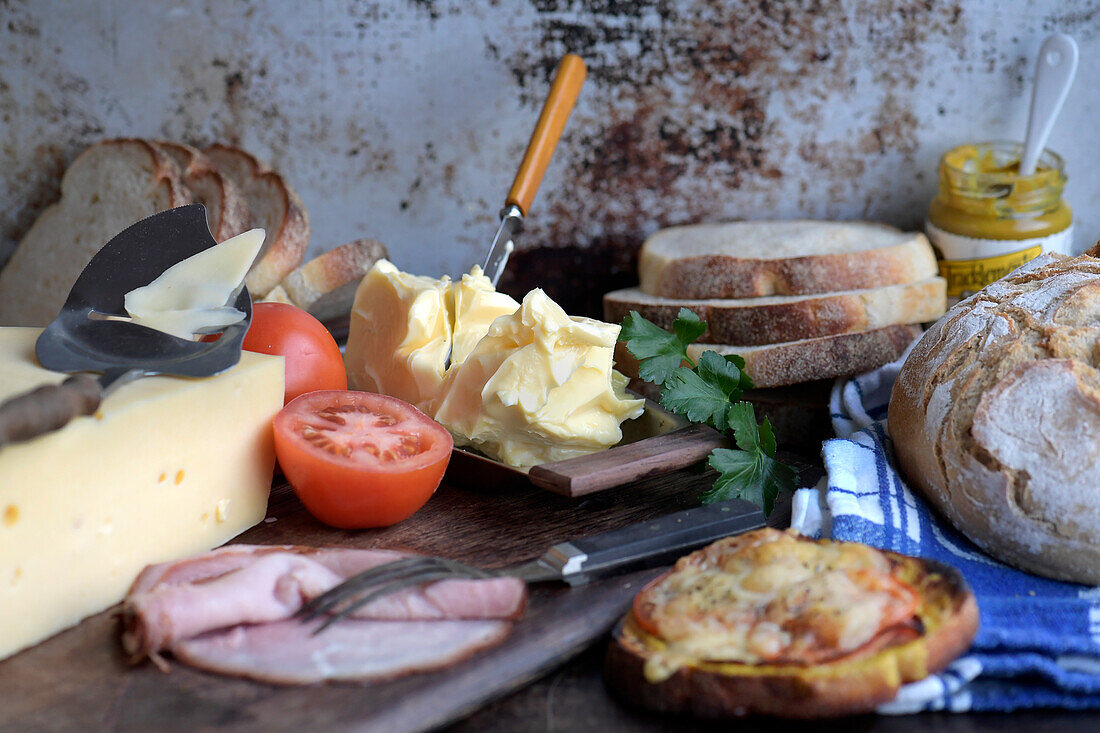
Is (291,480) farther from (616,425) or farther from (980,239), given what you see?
(980,239)

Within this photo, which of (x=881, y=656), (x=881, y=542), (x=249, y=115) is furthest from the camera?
(x=249, y=115)

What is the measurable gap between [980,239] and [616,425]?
4.30 ft

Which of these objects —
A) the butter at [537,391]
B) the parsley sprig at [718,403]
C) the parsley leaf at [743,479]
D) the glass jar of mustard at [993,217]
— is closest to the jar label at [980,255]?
the glass jar of mustard at [993,217]

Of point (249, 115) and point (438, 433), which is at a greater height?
point (249, 115)

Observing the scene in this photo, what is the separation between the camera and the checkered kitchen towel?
1.27 meters

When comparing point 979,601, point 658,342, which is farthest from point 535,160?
point 979,601

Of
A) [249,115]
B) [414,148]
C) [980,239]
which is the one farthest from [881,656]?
[249,115]

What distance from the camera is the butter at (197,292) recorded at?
5.69ft

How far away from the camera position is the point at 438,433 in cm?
182

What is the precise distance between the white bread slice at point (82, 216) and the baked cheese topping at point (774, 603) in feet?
6.51

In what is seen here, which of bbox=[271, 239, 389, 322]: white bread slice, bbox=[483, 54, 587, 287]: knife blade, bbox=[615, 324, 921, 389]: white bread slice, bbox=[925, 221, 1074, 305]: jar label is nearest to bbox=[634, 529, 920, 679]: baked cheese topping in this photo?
bbox=[615, 324, 921, 389]: white bread slice

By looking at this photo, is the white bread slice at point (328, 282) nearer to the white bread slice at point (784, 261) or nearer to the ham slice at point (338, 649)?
the white bread slice at point (784, 261)

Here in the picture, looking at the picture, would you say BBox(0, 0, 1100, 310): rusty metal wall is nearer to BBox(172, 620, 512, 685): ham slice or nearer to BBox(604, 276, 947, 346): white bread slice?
BBox(604, 276, 947, 346): white bread slice

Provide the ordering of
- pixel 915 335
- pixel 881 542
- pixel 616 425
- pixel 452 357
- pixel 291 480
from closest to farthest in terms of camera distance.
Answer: pixel 881 542
pixel 291 480
pixel 616 425
pixel 452 357
pixel 915 335
